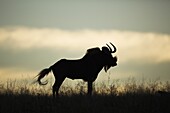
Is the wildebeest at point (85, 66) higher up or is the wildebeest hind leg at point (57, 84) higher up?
the wildebeest at point (85, 66)

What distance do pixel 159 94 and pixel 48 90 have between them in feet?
15.1

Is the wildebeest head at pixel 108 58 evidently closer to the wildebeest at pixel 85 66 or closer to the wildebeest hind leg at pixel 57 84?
the wildebeest at pixel 85 66

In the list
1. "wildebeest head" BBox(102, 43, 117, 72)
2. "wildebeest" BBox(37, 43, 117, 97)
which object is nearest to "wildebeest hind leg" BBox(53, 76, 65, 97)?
"wildebeest" BBox(37, 43, 117, 97)

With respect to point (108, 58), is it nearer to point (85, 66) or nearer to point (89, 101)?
point (85, 66)

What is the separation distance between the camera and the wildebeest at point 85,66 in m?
18.4

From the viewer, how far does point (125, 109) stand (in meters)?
12.9

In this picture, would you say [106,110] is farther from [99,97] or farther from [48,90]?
[48,90]

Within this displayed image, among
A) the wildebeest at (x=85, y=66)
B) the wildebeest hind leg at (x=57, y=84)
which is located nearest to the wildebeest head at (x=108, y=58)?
the wildebeest at (x=85, y=66)

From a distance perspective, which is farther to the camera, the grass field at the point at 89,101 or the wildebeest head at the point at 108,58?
the wildebeest head at the point at 108,58

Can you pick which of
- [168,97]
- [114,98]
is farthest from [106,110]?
[168,97]

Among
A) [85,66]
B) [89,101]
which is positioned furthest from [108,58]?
[89,101]

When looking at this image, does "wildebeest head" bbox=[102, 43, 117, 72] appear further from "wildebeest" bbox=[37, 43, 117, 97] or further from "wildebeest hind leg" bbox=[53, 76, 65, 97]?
"wildebeest hind leg" bbox=[53, 76, 65, 97]

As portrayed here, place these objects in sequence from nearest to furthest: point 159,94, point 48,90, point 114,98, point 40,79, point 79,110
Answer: point 79,110, point 114,98, point 159,94, point 48,90, point 40,79

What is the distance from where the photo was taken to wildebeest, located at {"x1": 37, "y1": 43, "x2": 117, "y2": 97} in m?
18.4
